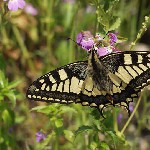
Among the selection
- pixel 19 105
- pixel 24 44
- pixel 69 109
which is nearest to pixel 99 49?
pixel 69 109

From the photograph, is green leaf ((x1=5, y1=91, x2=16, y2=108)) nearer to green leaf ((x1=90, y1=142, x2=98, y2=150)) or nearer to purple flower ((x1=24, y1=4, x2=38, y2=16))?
green leaf ((x1=90, y1=142, x2=98, y2=150))

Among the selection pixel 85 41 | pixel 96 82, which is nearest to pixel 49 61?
pixel 85 41

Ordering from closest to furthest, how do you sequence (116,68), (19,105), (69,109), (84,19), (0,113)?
(116,68) → (69,109) → (0,113) → (19,105) → (84,19)

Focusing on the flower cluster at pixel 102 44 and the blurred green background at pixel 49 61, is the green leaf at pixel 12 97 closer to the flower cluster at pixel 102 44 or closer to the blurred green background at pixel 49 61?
the blurred green background at pixel 49 61

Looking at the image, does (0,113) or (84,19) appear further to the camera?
(84,19)

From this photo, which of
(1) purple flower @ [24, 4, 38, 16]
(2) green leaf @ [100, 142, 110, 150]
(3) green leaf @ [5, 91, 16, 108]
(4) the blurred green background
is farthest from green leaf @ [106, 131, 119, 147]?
(1) purple flower @ [24, 4, 38, 16]

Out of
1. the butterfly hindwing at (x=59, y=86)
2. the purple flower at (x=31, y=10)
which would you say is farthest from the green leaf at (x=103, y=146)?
→ the purple flower at (x=31, y=10)

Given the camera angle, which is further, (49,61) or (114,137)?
(49,61)

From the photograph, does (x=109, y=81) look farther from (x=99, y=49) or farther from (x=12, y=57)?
(x=12, y=57)

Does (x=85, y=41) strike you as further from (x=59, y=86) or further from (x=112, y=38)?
(x=59, y=86)
